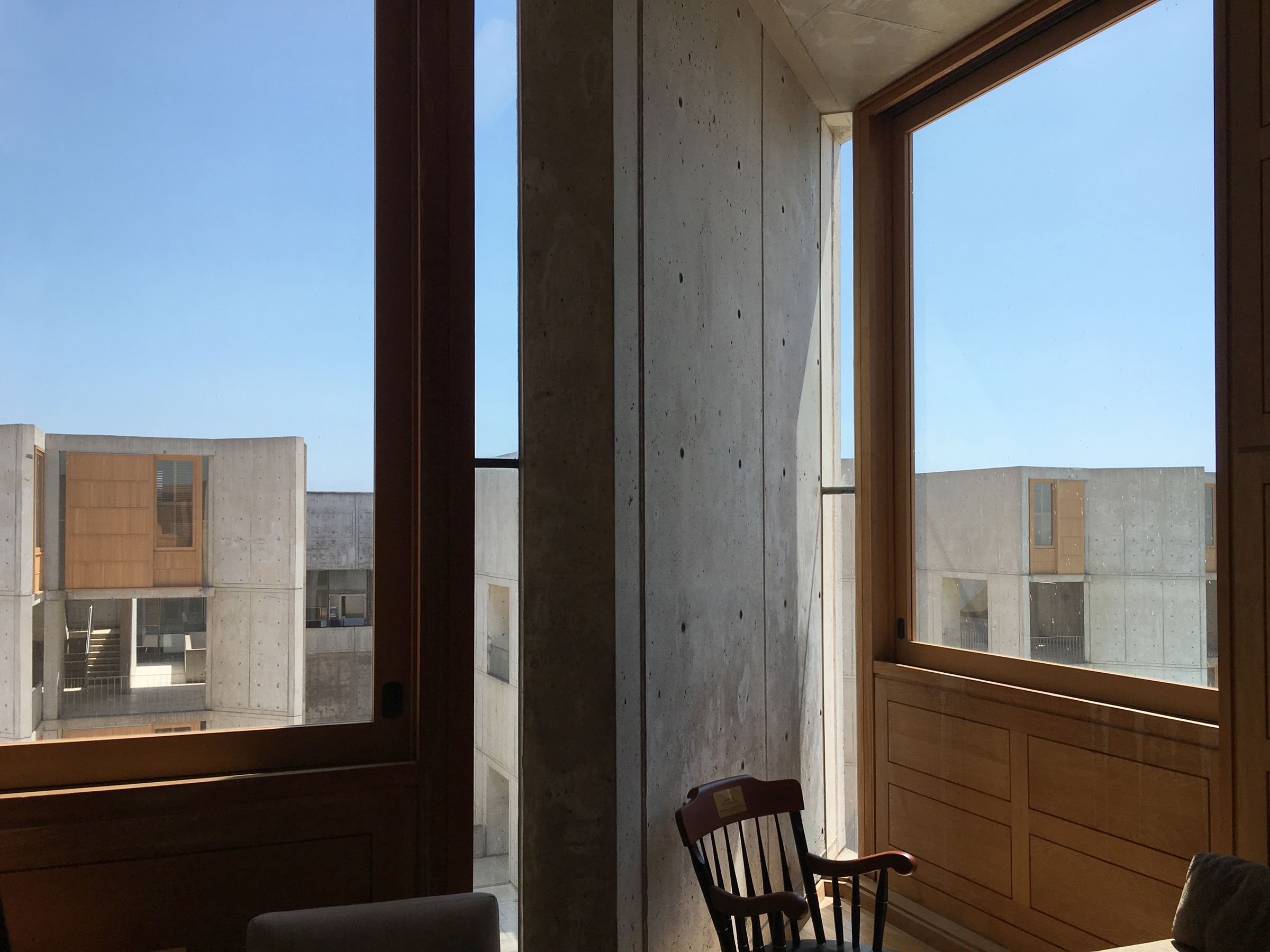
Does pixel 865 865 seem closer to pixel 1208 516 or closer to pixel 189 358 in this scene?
pixel 1208 516

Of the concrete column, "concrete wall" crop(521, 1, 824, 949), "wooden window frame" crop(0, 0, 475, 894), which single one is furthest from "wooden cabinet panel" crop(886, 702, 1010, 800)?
the concrete column

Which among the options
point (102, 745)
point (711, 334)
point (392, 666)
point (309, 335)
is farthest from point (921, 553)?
point (102, 745)

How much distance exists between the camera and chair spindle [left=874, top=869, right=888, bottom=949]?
1.97 metres

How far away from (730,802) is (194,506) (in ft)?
5.42

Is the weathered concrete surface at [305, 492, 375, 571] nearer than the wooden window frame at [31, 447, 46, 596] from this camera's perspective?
No

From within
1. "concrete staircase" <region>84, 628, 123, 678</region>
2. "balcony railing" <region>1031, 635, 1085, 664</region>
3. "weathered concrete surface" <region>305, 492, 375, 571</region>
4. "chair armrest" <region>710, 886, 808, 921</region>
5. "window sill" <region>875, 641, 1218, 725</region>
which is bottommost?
"chair armrest" <region>710, 886, 808, 921</region>

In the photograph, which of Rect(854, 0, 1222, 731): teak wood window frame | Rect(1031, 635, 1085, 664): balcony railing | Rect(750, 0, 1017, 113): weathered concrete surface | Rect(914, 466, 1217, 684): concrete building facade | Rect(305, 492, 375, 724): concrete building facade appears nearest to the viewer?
Rect(305, 492, 375, 724): concrete building facade

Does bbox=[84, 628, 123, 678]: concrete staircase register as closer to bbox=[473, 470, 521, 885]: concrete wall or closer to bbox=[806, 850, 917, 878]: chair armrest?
bbox=[473, 470, 521, 885]: concrete wall

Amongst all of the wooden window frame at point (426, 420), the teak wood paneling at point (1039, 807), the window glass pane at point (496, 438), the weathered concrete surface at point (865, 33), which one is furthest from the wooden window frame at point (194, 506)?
the teak wood paneling at point (1039, 807)

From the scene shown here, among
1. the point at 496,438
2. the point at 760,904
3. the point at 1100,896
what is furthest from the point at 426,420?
the point at 1100,896

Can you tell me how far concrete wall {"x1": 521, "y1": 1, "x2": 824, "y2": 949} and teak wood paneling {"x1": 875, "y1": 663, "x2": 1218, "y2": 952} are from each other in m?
0.76

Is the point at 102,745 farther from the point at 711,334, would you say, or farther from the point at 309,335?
the point at 711,334

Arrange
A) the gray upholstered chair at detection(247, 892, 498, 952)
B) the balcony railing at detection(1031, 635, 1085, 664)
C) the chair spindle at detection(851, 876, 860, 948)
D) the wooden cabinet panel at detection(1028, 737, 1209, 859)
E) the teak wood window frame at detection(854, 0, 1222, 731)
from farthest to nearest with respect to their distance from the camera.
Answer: the teak wood window frame at detection(854, 0, 1222, 731), the balcony railing at detection(1031, 635, 1085, 664), the wooden cabinet panel at detection(1028, 737, 1209, 859), the chair spindle at detection(851, 876, 860, 948), the gray upholstered chair at detection(247, 892, 498, 952)

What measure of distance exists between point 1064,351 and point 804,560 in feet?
4.05
